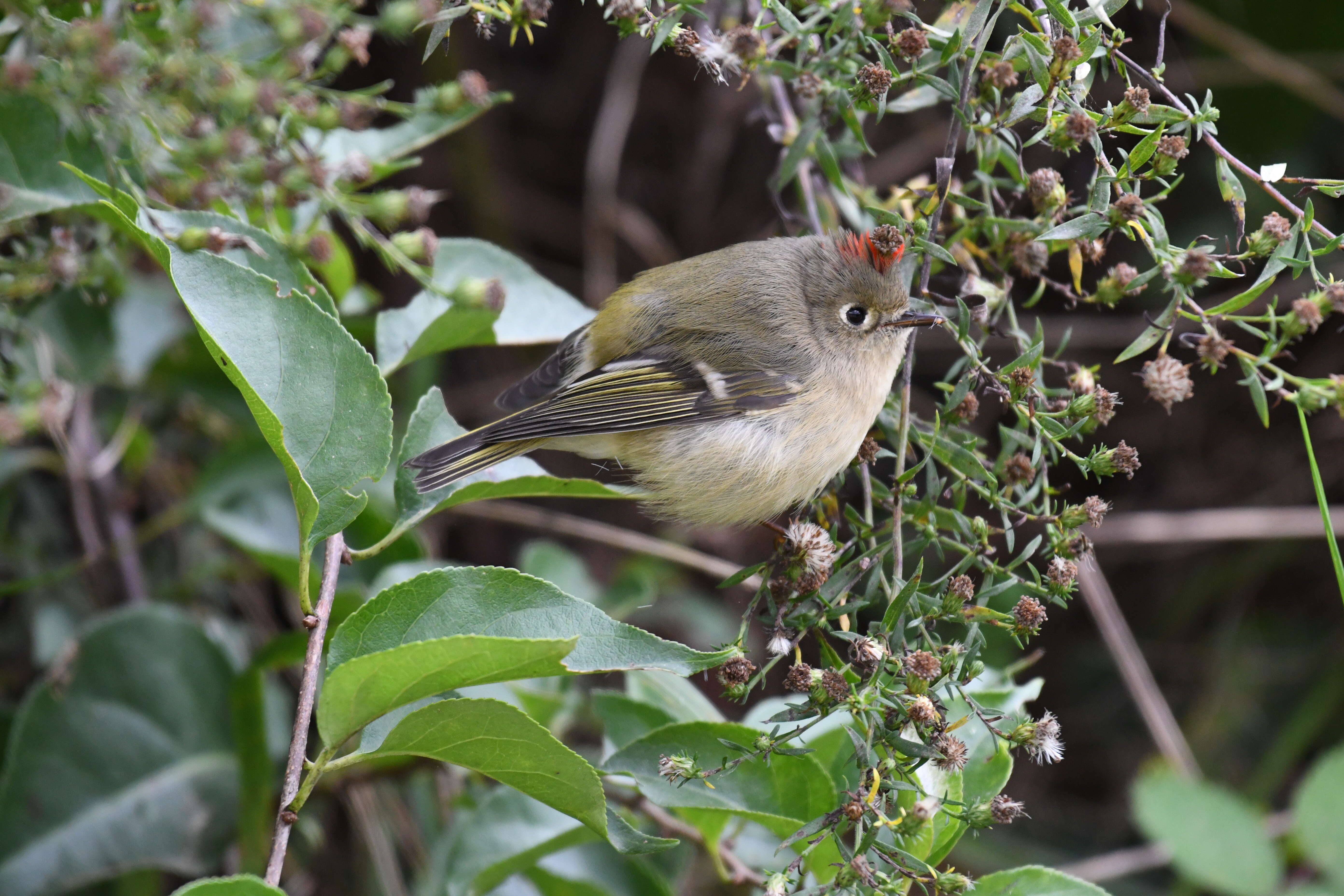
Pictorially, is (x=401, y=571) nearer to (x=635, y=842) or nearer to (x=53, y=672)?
(x=53, y=672)

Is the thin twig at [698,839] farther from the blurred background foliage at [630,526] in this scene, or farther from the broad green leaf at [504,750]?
the broad green leaf at [504,750]

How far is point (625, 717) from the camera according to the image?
163 centimetres

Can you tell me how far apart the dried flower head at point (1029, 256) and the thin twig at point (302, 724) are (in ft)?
3.43

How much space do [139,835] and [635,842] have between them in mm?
1186

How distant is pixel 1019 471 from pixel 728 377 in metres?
0.82

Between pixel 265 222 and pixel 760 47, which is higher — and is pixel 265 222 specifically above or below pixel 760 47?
below

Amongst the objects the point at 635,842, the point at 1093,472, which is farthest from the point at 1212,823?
the point at 635,842

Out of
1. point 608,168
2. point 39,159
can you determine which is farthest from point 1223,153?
point 608,168

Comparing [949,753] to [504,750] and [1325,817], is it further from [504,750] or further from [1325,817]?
[1325,817]

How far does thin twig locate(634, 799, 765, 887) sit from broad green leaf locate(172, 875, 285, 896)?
24.8 inches

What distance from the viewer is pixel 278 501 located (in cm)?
240

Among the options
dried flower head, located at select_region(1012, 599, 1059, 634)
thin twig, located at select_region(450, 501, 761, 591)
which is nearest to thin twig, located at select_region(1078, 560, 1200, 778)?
thin twig, located at select_region(450, 501, 761, 591)

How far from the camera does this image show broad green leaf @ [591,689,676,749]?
1.62 meters

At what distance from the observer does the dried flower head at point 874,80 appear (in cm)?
131
